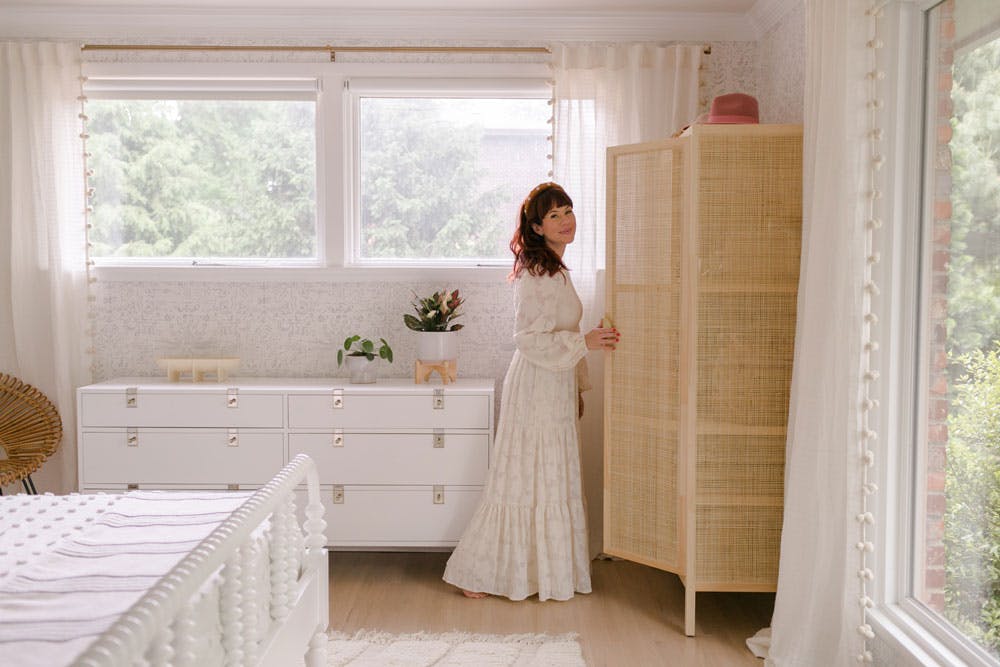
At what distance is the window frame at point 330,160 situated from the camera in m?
4.00

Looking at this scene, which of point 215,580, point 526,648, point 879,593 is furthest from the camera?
point 526,648

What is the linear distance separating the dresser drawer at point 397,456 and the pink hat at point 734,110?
1570 mm

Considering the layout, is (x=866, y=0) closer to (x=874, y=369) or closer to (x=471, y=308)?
(x=874, y=369)

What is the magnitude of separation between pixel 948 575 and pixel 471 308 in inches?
90.9

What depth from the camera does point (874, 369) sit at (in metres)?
Answer: 2.52

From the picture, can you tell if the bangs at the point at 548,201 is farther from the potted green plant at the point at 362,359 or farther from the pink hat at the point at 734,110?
the potted green plant at the point at 362,359

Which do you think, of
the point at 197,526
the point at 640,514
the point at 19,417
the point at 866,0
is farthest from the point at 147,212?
the point at 866,0

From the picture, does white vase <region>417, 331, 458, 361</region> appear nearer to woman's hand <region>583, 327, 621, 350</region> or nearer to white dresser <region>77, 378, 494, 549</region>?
white dresser <region>77, 378, 494, 549</region>

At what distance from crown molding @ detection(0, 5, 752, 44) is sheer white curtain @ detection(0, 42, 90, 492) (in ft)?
0.50

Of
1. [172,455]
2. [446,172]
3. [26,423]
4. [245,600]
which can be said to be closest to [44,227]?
[26,423]

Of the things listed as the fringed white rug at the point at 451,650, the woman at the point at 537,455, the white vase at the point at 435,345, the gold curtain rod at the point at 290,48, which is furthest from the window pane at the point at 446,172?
the fringed white rug at the point at 451,650

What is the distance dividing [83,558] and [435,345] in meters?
2.02

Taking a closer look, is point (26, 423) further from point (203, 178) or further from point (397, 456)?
point (397, 456)

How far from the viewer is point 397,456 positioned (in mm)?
3701
